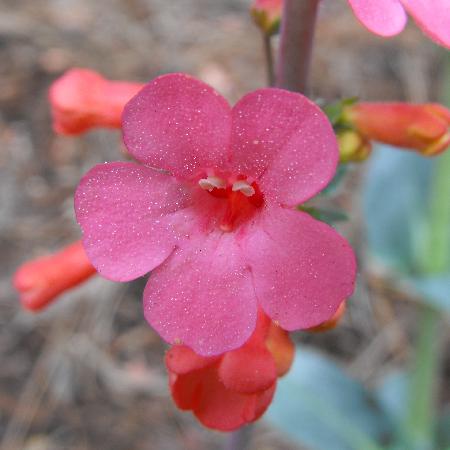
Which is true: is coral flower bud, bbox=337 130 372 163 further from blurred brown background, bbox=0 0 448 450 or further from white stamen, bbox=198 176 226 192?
blurred brown background, bbox=0 0 448 450

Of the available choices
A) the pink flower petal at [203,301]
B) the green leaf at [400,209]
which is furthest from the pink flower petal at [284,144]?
the green leaf at [400,209]

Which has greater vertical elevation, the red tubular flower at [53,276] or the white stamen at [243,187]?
the white stamen at [243,187]

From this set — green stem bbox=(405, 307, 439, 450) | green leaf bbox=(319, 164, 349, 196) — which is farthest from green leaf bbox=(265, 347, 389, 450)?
green leaf bbox=(319, 164, 349, 196)

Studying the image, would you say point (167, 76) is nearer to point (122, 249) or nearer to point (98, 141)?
point (122, 249)

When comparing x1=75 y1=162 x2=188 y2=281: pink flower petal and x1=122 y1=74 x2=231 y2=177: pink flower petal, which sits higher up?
x1=122 y1=74 x2=231 y2=177: pink flower petal

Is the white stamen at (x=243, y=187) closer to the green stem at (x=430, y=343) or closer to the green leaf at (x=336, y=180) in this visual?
the green leaf at (x=336, y=180)

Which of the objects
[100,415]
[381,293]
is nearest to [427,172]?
[381,293]
